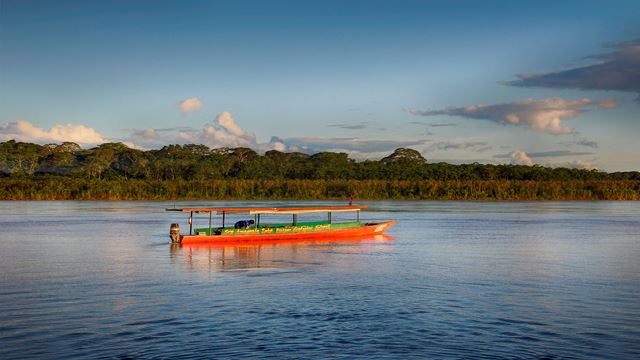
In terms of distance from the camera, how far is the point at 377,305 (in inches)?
757

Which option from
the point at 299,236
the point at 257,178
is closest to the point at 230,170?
the point at 257,178

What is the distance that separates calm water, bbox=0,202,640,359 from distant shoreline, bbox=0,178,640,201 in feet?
191

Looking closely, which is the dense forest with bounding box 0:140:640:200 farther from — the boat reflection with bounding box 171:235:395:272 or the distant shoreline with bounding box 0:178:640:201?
the boat reflection with bounding box 171:235:395:272

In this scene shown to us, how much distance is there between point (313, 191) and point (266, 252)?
203 ft

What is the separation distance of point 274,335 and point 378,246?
20829mm

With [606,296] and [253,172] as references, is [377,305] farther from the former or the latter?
[253,172]

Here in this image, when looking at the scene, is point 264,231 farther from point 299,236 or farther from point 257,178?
point 257,178

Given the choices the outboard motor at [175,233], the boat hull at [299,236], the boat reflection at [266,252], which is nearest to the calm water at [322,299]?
the boat reflection at [266,252]

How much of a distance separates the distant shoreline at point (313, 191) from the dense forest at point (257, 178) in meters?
0.14

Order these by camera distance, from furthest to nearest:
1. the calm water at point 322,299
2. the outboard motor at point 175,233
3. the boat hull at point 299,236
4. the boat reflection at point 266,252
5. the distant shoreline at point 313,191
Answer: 1. the distant shoreline at point 313,191
2. the boat hull at point 299,236
3. the outboard motor at point 175,233
4. the boat reflection at point 266,252
5. the calm water at point 322,299

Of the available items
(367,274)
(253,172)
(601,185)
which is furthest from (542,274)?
(253,172)

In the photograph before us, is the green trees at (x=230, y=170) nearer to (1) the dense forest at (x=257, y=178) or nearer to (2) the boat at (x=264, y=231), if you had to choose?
(1) the dense forest at (x=257, y=178)

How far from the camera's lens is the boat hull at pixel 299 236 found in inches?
1407

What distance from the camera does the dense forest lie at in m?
96.3
